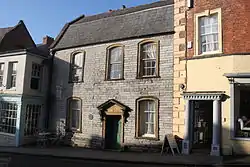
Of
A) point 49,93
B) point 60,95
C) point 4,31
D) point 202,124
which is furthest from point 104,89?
point 4,31

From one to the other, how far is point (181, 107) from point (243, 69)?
3531mm

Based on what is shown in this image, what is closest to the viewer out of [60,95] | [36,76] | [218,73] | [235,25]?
[235,25]

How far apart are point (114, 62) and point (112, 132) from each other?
14.2 feet

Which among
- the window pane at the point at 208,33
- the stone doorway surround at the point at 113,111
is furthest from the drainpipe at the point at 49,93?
the window pane at the point at 208,33

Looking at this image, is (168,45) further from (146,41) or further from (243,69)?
(243,69)

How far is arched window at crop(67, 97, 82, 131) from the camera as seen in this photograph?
18.6 m

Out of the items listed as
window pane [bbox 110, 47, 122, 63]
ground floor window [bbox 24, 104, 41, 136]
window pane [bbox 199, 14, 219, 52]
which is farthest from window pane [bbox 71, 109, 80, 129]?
window pane [bbox 199, 14, 219, 52]

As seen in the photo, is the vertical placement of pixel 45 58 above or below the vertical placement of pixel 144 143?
above

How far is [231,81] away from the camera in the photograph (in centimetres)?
1305

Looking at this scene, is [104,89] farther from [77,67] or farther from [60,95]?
[60,95]

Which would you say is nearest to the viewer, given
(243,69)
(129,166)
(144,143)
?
(129,166)

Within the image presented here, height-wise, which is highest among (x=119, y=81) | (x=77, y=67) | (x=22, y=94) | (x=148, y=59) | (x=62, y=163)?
(x=148, y=59)

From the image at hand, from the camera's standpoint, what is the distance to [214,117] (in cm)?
1335

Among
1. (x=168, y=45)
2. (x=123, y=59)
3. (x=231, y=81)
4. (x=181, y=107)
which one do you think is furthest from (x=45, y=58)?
(x=231, y=81)
